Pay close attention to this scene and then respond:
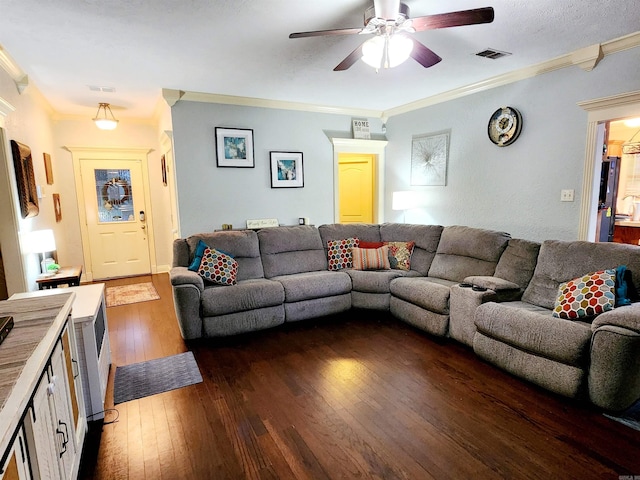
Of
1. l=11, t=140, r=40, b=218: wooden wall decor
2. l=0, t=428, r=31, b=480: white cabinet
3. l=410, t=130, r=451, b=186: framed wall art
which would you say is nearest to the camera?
l=0, t=428, r=31, b=480: white cabinet

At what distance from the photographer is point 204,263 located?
3.57 meters

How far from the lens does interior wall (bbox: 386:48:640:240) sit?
325 cm

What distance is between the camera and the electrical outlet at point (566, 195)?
337 centimetres

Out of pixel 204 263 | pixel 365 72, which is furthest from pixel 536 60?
pixel 204 263

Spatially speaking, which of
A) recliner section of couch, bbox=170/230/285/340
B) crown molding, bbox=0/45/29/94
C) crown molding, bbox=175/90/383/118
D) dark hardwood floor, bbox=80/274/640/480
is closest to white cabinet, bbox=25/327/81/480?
dark hardwood floor, bbox=80/274/640/480

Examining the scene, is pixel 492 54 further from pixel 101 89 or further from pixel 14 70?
pixel 14 70

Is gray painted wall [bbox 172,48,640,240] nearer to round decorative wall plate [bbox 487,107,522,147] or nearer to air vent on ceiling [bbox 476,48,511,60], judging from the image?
round decorative wall plate [bbox 487,107,522,147]

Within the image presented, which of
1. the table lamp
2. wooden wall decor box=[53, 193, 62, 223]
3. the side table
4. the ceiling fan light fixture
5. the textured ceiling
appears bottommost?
the side table

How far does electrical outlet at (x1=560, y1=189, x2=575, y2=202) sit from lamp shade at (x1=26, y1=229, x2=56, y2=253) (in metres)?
4.91

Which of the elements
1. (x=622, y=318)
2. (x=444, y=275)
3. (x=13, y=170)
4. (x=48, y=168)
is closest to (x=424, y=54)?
(x=622, y=318)

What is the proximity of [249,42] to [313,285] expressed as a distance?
231 centimetres

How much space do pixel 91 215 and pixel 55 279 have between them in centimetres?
262

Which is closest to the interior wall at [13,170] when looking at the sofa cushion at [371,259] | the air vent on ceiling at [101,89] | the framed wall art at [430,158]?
the air vent on ceiling at [101,89]

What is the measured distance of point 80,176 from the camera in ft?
18.2
